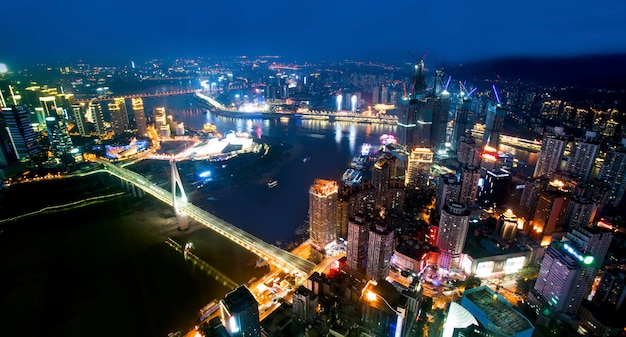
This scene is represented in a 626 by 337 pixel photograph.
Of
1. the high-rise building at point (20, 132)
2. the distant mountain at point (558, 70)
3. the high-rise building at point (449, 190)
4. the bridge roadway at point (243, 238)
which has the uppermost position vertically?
the distant mountain at point (558, 70)

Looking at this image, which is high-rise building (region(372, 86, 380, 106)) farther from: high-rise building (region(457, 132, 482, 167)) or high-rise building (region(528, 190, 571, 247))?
high-rise building (region(528, 190, 571, 247))

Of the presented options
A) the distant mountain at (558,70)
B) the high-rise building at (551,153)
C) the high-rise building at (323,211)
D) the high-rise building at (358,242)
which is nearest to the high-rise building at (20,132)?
the high-rise building at (323,211)

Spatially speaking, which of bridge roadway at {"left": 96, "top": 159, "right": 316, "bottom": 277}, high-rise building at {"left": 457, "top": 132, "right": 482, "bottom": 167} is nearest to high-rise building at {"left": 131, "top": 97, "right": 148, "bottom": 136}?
bridge roadway at {"left": 96, "top": 159, "right": 316, "bottom": 277}

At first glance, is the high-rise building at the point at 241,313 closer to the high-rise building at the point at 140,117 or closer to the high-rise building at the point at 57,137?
the high-rise building at the point at 57,137

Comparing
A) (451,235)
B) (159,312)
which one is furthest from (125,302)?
(451,235)

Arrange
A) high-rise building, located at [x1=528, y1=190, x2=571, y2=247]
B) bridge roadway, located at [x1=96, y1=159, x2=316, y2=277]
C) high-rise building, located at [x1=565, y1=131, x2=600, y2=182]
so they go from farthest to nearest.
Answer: high-rise building, located at [x1=565, y1=131, x2=600, y2=182], high-rise building, located at [x1=528, y1=190, x2=571, y2=247], bridge roadway, located at [x1=96, y1=159, x2=316, y2=277]

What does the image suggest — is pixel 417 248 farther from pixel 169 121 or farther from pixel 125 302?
pixel 169 121
